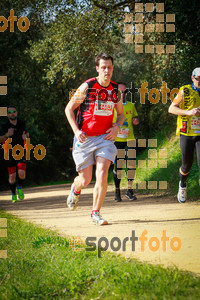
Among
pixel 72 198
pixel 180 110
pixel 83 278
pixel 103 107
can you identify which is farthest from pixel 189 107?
pixel 83 278

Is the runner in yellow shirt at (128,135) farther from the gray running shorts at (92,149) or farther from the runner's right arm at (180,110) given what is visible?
the gray running shorts at (92,149)

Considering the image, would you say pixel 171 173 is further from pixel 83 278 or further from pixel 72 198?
pixel 83 278

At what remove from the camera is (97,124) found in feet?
21.4

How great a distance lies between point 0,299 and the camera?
3854 millimetres

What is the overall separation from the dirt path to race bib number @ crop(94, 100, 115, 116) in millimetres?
1593

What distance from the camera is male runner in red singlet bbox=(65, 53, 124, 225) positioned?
6402mm

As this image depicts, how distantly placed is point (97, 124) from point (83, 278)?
9.53 ft

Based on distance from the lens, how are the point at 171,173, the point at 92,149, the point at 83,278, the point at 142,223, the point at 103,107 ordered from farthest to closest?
the point at 171,173, the point at 142,223, the point at 92,149, the point at 103,107, the point at 83,278

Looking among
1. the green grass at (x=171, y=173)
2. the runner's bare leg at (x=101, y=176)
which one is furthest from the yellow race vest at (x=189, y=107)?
the green grass at (x=171, y=173)

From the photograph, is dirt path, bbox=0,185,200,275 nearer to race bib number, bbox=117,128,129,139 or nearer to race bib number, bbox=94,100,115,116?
race bib number, bbox=117,128,129,139

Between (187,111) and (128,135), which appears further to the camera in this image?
(128,135)

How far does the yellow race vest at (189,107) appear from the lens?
7832 mm

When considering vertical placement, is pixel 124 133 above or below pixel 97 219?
above

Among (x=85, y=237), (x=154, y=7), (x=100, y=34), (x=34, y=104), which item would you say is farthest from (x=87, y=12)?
(x=85, y=237)
